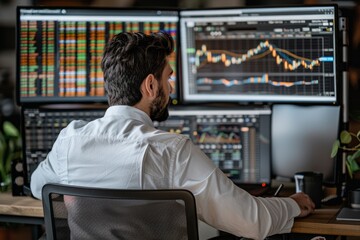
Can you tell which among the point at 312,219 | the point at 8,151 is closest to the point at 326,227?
the point at 312,219

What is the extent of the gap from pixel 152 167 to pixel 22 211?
916 mm

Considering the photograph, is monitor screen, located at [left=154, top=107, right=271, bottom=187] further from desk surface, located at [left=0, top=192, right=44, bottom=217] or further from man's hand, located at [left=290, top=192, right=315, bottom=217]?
desk surface, located at [left=0, top=192, right=44, bottom=217]

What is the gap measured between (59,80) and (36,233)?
0.70 m

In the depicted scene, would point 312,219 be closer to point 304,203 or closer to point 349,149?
point 304,203

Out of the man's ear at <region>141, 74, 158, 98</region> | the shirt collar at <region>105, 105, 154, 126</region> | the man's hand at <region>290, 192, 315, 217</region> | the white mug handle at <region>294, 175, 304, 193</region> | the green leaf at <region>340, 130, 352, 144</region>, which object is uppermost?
the man's ear at <region>141, 74, 158, 98</region>

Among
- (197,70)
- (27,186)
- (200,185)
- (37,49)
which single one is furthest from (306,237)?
(37,49)

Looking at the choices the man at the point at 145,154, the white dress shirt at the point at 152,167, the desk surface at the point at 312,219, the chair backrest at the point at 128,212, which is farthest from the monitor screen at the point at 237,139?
the chair backrest at the point at 128,212

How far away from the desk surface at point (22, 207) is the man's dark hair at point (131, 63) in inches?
28.7

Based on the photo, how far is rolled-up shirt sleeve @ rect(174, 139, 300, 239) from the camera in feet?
6.86

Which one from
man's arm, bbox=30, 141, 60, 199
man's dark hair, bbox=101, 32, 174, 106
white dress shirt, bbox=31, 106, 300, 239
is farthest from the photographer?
man's arm, bbox=30, 141, 60, 199

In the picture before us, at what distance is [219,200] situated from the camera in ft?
6.91

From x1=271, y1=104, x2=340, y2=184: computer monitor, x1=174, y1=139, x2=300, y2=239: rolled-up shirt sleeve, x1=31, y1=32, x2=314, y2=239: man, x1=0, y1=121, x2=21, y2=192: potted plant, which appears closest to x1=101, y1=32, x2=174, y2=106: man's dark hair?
x1=31, y1=32, x2=314, y2=239: man

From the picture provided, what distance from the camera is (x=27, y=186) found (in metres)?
3.04

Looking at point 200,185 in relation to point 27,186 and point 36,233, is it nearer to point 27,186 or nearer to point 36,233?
point 27,186
